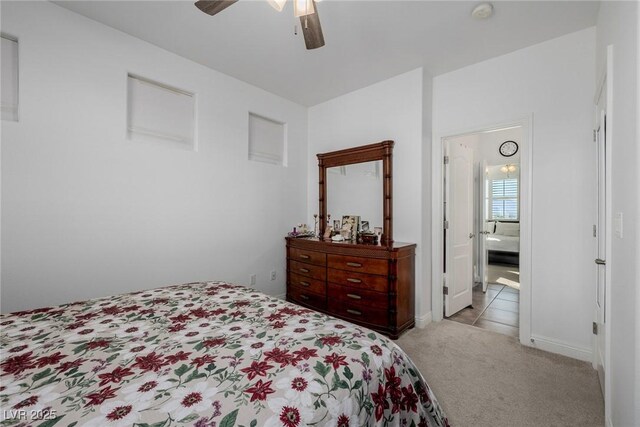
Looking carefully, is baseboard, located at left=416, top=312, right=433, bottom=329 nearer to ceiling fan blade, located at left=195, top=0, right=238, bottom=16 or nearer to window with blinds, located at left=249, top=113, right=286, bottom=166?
window with blinds, located at left=249, top=113, right=286, bottom=166

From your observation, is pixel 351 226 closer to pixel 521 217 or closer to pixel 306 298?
pixel 306 298

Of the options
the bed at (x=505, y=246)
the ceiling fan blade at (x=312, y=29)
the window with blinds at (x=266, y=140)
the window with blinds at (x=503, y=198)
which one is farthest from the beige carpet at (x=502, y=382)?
the window with blinds at (x=503, y=198)

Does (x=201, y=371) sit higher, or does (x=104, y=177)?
(x=104, y=177)

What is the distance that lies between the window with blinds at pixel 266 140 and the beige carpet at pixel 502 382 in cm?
257

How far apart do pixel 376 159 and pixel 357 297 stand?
1.53m

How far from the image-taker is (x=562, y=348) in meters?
2.29

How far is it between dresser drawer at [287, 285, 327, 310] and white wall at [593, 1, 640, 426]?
2212mm

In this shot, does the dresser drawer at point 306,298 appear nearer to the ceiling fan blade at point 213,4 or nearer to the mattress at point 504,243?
the ceiling fan blade at point 213,4

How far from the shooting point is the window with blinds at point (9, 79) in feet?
6.12

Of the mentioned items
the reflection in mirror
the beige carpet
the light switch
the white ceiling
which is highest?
the white ceiling

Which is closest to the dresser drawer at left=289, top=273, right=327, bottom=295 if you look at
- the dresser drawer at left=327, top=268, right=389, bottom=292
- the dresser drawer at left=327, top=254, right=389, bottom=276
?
the dresser drawer at left=327, top=268, right=389, bottom=292

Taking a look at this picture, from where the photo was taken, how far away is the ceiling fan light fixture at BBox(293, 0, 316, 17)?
1.43 metres

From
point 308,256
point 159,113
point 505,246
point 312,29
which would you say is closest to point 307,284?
point 308,256

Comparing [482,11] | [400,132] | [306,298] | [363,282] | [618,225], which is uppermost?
[482,11]
